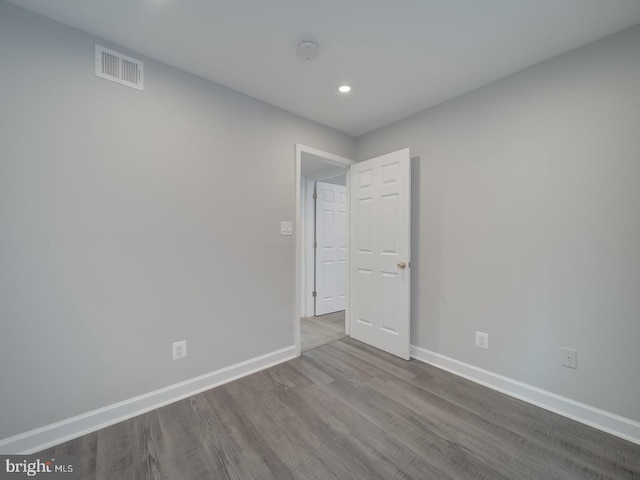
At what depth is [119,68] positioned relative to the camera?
5.40 ft

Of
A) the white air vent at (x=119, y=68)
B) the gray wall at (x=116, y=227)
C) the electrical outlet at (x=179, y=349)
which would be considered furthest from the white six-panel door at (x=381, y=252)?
the white air vent at (x=119, y=68)

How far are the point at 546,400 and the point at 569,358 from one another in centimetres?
34

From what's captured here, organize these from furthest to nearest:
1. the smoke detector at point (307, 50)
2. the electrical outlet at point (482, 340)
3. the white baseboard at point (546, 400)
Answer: the electrical outlet at point (482, 340) < the smoke detector at point (307, 50) < the white baseboard at point (546, 400)

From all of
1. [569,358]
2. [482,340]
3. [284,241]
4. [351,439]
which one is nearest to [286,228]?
[284,241]

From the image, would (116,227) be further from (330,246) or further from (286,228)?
(330,246)

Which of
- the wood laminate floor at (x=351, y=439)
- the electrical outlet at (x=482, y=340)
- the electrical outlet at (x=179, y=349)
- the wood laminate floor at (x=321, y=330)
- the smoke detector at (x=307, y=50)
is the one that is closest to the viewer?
the wood laminate floor at (x=351, y=439)

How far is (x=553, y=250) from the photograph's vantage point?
1.75 meters

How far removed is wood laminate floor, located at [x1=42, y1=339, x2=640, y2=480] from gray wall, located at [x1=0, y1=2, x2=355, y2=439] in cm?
35

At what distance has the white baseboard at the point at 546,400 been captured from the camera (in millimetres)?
1492

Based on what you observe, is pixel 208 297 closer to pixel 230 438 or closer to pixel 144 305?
pixel 144 305

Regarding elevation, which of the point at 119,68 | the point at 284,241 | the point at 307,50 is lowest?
the point at 284,241

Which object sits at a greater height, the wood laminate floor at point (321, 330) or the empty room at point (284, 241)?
the empty room at point (284, 241)

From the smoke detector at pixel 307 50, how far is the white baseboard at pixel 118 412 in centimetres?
240

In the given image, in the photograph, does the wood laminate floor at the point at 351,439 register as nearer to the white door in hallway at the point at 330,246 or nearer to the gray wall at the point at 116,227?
the gray wall at the point at 116,227
